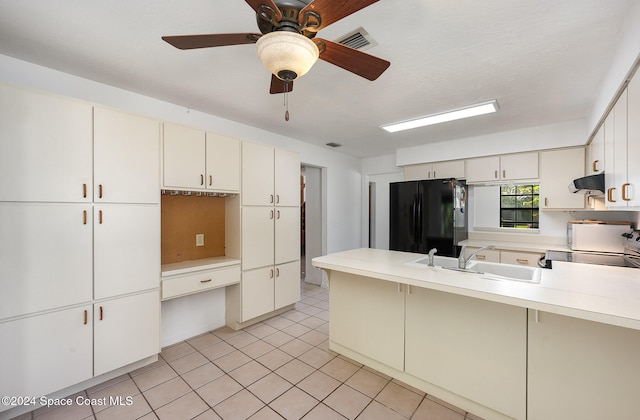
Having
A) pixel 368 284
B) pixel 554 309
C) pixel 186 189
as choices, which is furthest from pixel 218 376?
pixel 554 309

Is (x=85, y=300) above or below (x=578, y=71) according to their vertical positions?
below

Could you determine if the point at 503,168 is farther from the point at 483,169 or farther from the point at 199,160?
the point at 199,160

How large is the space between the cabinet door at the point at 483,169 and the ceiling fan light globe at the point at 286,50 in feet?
11.8

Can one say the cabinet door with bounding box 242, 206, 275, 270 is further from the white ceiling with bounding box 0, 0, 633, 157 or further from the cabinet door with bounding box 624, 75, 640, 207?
the cabinet door with bounding box 624, 75, 640, 207

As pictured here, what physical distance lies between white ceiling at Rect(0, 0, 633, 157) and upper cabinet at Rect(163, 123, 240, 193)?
39 cm

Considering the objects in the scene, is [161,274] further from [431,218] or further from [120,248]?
[431,218]

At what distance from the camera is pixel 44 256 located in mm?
1786

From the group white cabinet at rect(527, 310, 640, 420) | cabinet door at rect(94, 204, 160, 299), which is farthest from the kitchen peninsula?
cabinet door at rect(94, 204, 160, 299)

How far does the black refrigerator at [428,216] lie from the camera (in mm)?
3850

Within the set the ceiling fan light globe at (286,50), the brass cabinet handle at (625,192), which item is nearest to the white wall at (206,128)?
the ceiling fan light globe at (286,50)

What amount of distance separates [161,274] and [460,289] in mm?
2430

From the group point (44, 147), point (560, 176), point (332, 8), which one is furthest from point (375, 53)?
point (560, 176)

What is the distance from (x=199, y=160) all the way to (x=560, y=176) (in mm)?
4365

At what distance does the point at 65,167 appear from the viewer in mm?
1870
